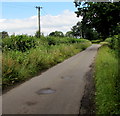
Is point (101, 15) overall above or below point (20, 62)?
above

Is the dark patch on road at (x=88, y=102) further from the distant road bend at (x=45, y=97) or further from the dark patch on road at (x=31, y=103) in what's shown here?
the dark patch on road at (x=31, y=103)

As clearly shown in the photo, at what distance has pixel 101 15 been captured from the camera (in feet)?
114

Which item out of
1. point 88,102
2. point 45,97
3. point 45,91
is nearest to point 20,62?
point 45,91

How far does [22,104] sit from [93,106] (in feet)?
7.29

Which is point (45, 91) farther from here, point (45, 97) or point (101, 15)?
point (101, 15)

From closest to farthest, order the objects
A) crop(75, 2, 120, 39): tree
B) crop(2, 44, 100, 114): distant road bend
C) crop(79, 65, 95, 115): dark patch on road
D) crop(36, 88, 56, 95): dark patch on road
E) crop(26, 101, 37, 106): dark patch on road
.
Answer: crop(79, 65, 95, 115): dark patch on road < crop(2, 44, 100, 114): distant road bend < crop(26, 101, 37, 106): dark patch on road < crop(36, 88, 56, 95): dark patch on road < crop(75, 2, 120, 39): tree

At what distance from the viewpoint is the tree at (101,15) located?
109ft

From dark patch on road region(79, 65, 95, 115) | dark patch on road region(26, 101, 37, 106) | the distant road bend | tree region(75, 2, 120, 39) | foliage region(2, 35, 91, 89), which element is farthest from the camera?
tree region(75, 2, 120, 39)

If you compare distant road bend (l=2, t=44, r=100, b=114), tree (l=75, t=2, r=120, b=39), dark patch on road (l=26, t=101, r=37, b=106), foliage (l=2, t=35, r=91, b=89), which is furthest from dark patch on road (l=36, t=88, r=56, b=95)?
tree (l=75, t=2, r=120, b=39)

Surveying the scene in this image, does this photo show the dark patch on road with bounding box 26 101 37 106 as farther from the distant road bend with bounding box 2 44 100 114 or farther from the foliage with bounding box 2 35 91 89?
the foliage with bounding box 2 35 91 89

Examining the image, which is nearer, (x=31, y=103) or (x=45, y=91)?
(x=31, y=103)

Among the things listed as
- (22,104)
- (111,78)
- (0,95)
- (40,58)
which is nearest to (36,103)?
(22,104)

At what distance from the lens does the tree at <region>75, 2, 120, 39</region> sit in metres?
33.3

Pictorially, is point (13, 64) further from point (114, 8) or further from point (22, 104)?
point (114, 8)
